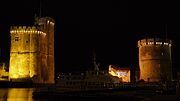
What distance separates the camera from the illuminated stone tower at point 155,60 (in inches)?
1737

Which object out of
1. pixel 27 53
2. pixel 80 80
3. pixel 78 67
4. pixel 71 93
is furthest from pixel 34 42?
pixel 78 67

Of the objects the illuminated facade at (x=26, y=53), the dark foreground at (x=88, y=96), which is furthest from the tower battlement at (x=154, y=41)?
the dark foreground at (x=88, y=96)

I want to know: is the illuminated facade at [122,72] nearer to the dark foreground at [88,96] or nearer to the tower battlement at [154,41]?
the tower battlement at [154,41]

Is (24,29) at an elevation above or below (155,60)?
above

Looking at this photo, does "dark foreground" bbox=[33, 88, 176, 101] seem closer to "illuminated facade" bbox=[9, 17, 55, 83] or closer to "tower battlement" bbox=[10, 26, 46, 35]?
"illuminated facade" bbox=[9, 17, 55, 83]

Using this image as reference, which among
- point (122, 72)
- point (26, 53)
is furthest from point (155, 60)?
point (26, 53)

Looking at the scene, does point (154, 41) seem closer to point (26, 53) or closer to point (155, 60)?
point (155, 60)

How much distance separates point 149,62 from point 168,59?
2461 mm

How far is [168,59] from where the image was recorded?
148ft

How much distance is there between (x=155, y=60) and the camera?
44250 mm

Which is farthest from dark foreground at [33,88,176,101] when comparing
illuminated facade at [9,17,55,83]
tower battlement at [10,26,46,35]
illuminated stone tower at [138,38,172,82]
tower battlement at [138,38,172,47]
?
tower battlement at [138,38,172,47]

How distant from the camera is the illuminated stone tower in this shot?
44.1 m

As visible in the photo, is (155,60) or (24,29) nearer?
(24,29)

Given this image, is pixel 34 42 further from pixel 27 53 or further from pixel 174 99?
pixel 174 99
